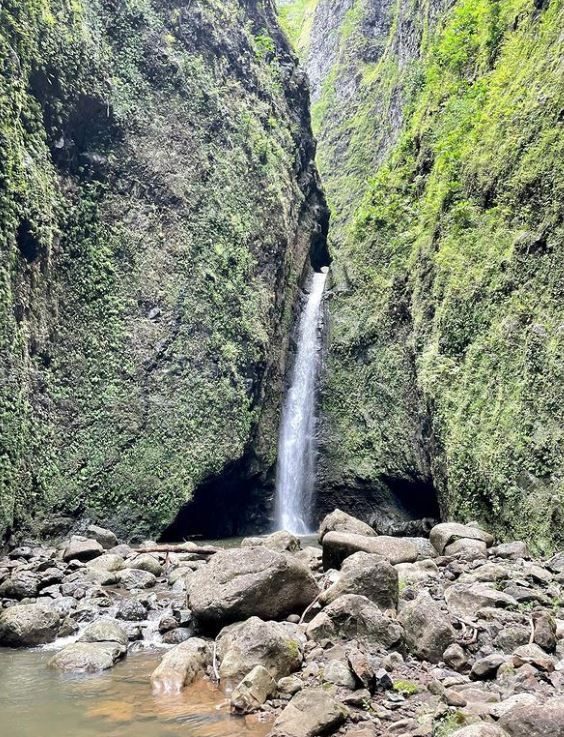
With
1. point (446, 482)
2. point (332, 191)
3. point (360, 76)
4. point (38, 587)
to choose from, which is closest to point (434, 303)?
point (446, 482)

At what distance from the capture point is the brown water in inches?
204

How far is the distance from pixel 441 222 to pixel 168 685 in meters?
14.8

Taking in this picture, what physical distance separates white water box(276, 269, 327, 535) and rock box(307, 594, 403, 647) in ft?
40.1

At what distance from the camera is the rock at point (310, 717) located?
192 inches

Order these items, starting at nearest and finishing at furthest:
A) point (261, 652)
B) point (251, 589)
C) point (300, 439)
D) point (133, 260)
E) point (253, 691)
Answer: point (253, 691) < point (261, 652) < point (251, 589) < point (133, 260) < point (300, 439)

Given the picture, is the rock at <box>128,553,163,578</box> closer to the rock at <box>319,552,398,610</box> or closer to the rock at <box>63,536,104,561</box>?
the rock at <box>63,536,104,561</box>

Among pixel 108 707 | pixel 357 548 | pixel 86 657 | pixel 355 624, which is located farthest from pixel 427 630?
pixel 86 657

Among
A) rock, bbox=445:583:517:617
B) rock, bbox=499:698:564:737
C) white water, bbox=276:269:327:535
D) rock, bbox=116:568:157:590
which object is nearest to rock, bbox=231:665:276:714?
rock, bbox=499:698:564:737

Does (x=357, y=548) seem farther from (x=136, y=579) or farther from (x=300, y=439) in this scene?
(x=300, y=439)

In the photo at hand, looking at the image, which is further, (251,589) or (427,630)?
(251,589)

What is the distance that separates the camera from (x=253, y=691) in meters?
5.60

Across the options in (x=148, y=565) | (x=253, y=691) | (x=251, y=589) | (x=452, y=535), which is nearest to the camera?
(x=253, y=691)

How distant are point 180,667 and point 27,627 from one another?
2421mm

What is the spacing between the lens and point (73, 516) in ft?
45.4
